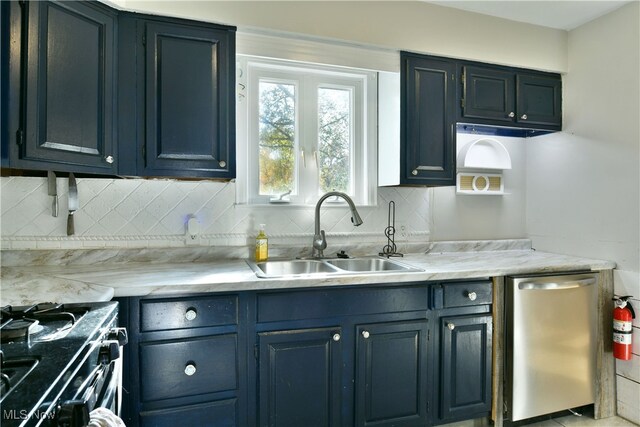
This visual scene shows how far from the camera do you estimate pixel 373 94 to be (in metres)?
2.54

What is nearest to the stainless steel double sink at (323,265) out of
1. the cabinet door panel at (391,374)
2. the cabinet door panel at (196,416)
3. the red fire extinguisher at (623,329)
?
the cabinet door panel at (391,374)

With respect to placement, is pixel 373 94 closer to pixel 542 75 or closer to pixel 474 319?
pixel 542 75

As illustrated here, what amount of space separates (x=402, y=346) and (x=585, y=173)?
1.73m

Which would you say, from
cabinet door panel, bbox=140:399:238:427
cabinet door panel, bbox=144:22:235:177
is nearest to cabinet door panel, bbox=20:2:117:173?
cabinet door panel, bbox=144:22:235:177

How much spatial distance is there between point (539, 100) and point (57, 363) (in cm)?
290

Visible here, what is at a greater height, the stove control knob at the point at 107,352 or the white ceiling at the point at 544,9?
the white ceiling at the point at 544,9

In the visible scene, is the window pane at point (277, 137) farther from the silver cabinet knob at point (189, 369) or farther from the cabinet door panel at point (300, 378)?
the silver cabinet knob at point (189, 369)

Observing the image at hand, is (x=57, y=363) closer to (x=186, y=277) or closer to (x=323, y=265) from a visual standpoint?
(x=186, y=277)

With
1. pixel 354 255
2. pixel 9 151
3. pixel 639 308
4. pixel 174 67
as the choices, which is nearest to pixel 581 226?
pixel 639 308

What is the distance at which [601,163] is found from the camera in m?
2.34

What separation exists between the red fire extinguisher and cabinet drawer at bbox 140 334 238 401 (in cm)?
213

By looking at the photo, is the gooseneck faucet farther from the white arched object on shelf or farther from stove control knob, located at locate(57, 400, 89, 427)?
stove control knob, located at locate(57, 400, 89, 427)

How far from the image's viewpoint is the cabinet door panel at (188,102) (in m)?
1.79

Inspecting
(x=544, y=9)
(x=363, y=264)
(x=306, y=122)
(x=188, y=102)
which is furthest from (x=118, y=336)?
(x=544, y=9)
